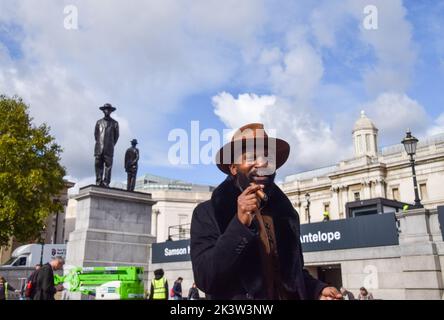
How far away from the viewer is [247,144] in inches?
249

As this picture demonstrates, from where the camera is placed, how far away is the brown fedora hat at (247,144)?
20.9 feet

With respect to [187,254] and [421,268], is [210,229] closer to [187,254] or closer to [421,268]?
[421,268]

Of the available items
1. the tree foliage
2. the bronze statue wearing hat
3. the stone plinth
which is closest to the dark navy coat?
the stone plinth

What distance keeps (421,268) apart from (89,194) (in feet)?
40.1

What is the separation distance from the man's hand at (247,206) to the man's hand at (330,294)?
5.27 feet

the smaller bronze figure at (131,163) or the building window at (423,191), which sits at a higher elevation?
the building window at (423,191)

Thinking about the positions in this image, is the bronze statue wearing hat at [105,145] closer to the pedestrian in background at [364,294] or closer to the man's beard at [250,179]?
the pedestrian in background at [364,294]

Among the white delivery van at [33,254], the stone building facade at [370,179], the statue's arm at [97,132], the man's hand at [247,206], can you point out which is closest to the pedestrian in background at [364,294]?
the man's hand at [247,206]

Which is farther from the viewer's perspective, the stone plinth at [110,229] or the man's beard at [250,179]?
the stone plinth at [110,229]

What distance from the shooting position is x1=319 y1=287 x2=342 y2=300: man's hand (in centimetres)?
604

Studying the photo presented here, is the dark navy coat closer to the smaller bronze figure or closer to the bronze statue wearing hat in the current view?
the bronze statue wearing hat

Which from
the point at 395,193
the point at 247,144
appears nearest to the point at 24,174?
the point at 247,144
